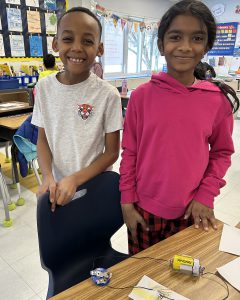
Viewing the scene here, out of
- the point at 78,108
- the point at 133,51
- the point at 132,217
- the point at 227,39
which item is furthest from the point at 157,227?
the point at 227,39

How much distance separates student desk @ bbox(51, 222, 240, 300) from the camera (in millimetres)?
643

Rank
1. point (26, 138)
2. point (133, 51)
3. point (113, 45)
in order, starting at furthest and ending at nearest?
point (133, 51) → point (113, 45) → point (26, 138)

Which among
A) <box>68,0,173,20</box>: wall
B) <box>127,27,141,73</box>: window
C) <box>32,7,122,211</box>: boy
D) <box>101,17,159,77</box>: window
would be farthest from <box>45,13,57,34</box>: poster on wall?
<box>32,7,122,211</box>: boy

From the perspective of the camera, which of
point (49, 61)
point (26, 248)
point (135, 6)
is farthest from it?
point (135, 6)

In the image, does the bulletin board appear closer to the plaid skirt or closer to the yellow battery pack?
the plaid skirt

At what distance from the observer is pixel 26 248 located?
75.4 inches

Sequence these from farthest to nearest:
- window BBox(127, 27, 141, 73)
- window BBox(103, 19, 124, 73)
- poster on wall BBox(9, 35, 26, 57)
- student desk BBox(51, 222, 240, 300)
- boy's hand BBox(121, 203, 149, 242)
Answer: window BBox(127, 27, 141, 73)
window BBox(103, 19, 124, 73)
poster on wall BBox(9, 35, 26, 57)
boy's hand BBox(121, 203, 149, 242)
student desk BBox(51, 222, 240, 300)

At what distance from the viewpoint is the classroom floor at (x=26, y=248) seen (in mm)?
1564

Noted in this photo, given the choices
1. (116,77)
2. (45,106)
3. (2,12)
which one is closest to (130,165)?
(45,106)

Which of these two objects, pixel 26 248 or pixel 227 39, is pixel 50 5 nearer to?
pixel 26 248

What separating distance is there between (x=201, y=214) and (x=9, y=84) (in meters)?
3.80

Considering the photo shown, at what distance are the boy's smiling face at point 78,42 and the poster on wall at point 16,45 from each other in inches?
152

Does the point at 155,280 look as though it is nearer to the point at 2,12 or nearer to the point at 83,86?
the point at 83,86

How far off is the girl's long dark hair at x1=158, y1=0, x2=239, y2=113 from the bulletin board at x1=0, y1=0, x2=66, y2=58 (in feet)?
12.8
